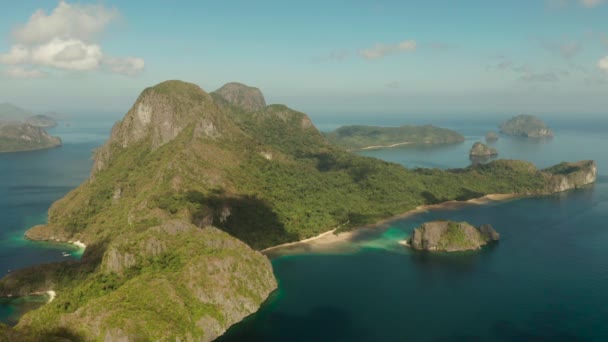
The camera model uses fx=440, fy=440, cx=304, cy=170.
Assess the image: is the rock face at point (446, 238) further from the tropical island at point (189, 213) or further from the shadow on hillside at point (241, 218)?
the shadow on hillside at point (241, 218)

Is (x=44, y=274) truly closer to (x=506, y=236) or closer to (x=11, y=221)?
(x=11, y=221)

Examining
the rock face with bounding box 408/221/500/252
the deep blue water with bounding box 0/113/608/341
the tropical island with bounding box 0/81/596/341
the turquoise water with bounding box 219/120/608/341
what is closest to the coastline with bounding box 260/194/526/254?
the tropical island with bounding box 0/81/596/341

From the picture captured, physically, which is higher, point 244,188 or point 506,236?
point 244,188

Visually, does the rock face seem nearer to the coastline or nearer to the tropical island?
the coastline

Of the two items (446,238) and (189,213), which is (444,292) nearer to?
(446,238)

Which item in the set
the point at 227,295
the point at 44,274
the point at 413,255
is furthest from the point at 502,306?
the point at 44,274

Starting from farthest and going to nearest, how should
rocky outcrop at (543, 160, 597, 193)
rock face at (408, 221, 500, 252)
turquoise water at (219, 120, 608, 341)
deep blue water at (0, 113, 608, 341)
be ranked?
rocky outcrop at (543, 160, 597, 193) < rock face at (408, 221, 500, 252) < deep blue water at (0, 113, 608, 341) < turquoise water at (219, 120, 608, 341)
